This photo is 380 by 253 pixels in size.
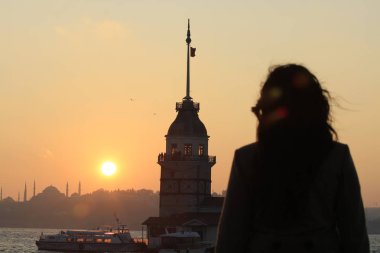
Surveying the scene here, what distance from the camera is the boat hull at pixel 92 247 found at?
100156 mm

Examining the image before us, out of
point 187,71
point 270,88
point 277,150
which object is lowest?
point 277,150

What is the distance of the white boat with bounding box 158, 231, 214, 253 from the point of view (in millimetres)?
86369

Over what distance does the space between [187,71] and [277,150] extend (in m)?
104

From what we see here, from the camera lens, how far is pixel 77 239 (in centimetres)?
11212

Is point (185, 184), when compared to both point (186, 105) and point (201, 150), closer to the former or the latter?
point (201, 150)

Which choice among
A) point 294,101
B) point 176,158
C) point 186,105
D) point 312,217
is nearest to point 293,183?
point 312,217

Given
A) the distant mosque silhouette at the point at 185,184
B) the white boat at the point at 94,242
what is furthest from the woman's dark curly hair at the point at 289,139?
the white boat at the point at 94,242

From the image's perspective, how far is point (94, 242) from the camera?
10881 centimetres

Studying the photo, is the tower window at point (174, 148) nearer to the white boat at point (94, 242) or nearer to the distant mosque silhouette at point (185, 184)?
the distant mosque silhouette at point (185, 184)

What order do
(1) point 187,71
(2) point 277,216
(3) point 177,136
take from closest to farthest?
(2) point 277,216, (3) point 177,136, (1) point 187,71

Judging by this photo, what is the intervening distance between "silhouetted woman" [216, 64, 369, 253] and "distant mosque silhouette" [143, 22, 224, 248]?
88.0m

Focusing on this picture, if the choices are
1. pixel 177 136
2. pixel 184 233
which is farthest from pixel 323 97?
pixel 177 136

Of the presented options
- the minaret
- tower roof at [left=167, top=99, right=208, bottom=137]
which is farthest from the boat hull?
tower roof at [left=167, top=99, right=208, bottom=137]

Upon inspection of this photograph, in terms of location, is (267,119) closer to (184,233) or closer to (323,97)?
(323,97)
